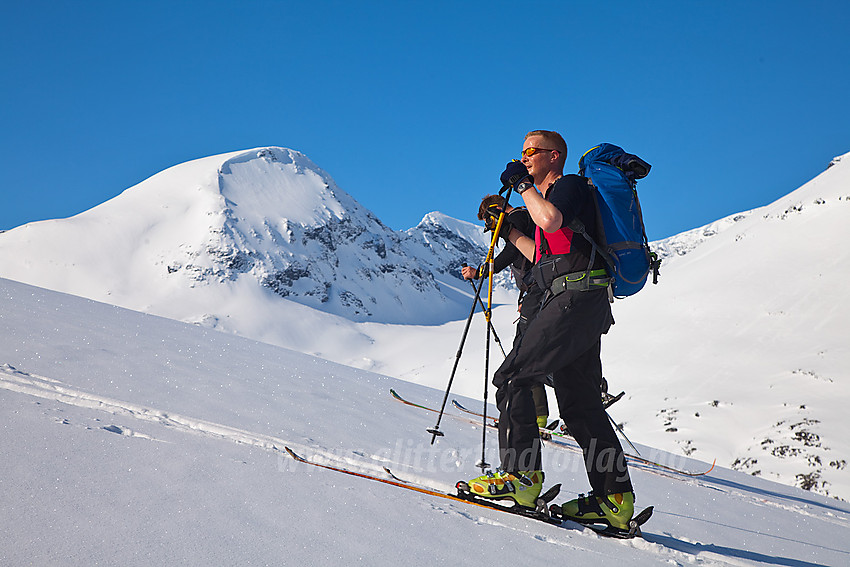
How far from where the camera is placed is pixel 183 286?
11181 cm

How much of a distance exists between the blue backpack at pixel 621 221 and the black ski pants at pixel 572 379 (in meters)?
0.18

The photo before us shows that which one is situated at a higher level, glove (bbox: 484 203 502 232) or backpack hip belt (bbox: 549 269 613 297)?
glove (bbox: 484 203 502 232)

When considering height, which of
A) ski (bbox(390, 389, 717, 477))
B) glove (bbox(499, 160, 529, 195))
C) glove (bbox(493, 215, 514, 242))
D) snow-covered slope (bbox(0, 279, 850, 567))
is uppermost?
glove (bbox(499, 160, 529, 195))

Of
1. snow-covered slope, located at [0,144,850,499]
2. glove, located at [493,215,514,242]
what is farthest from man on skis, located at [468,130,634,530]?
snow-covered slope, located at [0,144,850,499]

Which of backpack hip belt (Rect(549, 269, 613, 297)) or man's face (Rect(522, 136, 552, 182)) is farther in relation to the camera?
man's face (Rect(522, 136, 552, 182))

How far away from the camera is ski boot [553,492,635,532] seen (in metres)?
2.96

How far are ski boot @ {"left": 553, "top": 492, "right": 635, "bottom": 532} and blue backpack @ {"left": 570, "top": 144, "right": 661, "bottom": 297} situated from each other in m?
1.20

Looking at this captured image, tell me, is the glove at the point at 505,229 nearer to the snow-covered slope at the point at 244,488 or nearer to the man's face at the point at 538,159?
the man's face at the point at 538,159

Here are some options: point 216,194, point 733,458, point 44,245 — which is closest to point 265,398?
point 733,458

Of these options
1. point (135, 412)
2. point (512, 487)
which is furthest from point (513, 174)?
point (135, 412)

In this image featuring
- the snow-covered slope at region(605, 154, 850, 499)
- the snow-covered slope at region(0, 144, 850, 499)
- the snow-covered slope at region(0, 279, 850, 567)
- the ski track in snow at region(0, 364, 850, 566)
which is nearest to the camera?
the snow-covered slope at region(0, 279, 850, 567)

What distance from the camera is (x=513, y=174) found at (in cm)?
307

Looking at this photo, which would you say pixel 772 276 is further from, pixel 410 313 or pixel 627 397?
pixel 410 313

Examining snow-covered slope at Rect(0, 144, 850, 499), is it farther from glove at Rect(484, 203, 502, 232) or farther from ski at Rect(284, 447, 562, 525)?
glove at Rect(484, 203, 502, 232)
